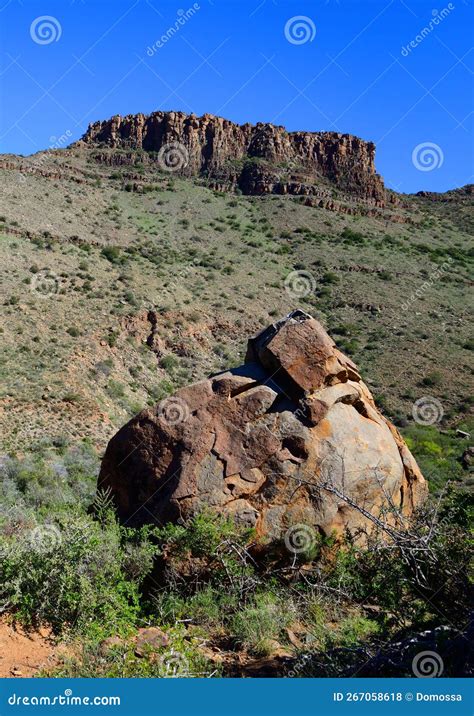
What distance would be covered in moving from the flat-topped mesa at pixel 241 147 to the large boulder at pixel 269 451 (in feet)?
194

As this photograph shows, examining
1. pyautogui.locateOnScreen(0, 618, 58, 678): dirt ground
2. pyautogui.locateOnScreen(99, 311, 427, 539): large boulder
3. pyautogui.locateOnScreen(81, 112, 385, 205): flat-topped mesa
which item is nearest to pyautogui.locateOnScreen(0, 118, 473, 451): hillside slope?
pyautogui.locateOnScreen(81, 112, 385, 205): flat-topped mesa

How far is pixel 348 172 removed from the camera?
230 feet

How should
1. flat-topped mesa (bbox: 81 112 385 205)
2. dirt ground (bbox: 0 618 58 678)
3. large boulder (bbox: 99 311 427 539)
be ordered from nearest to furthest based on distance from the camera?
dirt ground (bbox: 0 618 58 678), large boulder (bbox: 99 311 427 539), flat-topped mesa (bbox: 81 112 385 205)

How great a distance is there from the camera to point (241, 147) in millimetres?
71625

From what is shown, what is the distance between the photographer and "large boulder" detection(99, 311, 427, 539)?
9.07 m

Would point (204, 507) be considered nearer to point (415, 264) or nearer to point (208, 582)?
point (208, 582)

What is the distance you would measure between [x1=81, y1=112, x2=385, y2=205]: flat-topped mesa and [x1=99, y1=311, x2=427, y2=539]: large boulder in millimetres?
59162

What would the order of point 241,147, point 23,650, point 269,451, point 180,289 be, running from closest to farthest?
point 23,650 → point 269,451 → point 180,289 → point 241,147

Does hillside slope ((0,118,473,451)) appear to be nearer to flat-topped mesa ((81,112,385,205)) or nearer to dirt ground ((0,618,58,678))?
flat-topped mesa ((81,112,385,205))

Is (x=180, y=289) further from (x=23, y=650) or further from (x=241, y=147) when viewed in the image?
(x=241, y=147)

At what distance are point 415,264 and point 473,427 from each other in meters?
23.2

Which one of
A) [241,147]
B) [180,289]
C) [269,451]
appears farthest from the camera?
[241,147]

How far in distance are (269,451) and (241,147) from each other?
67.0 m

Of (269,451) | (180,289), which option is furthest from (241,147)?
(269,451)
